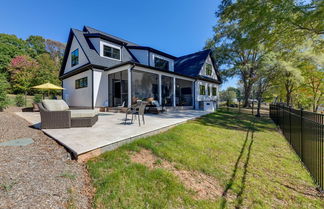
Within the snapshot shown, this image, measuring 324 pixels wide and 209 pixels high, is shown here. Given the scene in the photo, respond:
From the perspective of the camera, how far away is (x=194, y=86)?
14320 mm

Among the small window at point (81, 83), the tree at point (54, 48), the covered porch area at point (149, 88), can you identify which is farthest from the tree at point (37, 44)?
the covered porch area at point (149, 88)

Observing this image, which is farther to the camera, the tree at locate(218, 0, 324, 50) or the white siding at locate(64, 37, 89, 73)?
the white siding at locate(64, 37, 89, 73)

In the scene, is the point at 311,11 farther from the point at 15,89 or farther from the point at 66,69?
the point at 15,89

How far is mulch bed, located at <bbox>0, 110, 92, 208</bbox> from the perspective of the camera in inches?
64.2

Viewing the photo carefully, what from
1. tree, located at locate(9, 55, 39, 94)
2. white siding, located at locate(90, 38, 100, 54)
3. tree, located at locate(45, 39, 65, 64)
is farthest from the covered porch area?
tree, located at locate(45, 39, 65, 64)

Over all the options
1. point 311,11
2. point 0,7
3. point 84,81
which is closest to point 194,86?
point 311,11

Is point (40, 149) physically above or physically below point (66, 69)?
below

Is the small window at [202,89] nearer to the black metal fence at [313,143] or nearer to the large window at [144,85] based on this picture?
the large window at [144,85]

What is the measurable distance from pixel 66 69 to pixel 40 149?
14235mm

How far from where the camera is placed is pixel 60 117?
4434mm

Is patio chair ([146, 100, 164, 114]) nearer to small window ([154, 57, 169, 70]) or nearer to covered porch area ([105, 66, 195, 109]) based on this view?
covered porch area ([105, 66, 195, 109])

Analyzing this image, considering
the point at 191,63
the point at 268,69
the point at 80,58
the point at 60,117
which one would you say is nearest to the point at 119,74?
the point at 80,58

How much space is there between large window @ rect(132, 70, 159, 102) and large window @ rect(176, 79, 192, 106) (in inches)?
111

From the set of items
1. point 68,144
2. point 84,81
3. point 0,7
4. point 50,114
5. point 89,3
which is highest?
point 89,3
